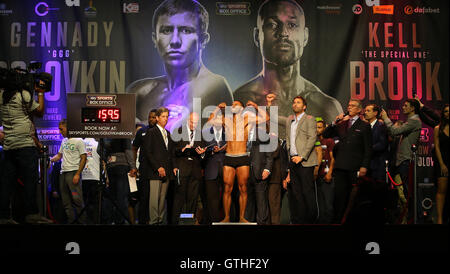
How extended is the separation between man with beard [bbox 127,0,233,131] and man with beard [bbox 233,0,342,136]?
19.2 inches

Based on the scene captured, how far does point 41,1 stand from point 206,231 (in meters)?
5.33

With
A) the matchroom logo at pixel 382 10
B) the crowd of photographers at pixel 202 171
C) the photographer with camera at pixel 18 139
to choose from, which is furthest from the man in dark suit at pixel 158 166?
the matchroom logo at pixel 382 10

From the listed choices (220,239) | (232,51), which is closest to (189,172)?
(232,51)

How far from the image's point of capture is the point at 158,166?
610 centimetres

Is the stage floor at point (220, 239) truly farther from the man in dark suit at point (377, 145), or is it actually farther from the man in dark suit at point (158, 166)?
the man in dark suit at point (377, 145)

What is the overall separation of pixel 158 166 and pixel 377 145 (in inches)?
109

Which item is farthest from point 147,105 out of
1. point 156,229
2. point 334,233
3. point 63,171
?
point 334,233

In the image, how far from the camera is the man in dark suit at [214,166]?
6477 mm

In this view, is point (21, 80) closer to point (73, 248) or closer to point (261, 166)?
point (73, 248)

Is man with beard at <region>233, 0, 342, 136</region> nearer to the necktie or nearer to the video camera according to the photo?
the necktie

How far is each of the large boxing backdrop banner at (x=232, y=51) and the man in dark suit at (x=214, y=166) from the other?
1082 mm

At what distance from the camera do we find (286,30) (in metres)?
7.64

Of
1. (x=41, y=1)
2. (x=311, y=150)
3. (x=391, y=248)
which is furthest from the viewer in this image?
(x=41, y=1)
